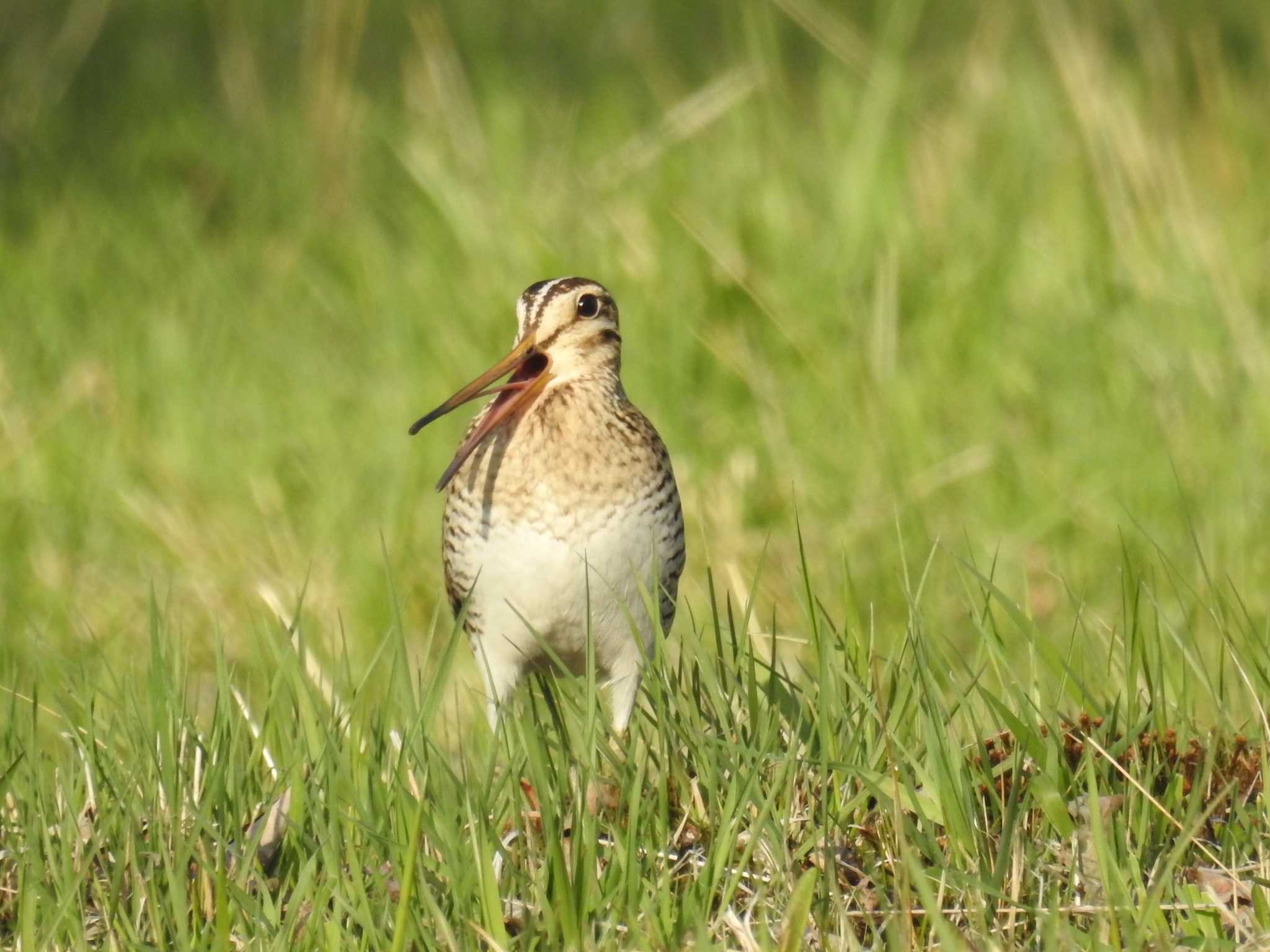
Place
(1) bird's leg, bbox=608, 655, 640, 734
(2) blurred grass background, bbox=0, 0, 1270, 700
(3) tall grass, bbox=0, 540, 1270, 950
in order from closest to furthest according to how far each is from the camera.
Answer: (3) tall grass, bbox=0, 540, 1270, 950, (1) bird's leg, bbox=608, 655, 640, 734, (2) blurred grass background, bbox=0, 0, 1270, 700

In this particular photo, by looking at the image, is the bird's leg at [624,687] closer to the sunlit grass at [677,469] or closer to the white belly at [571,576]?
the white belly at [571,576]

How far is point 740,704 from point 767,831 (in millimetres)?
336

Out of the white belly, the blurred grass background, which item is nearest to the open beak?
the white belly

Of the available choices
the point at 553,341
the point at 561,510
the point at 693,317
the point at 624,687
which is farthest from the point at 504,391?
the point at 693,317

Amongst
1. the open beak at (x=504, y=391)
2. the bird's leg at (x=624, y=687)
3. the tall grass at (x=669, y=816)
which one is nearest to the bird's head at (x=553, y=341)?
the open beak at (x=504, y=391)

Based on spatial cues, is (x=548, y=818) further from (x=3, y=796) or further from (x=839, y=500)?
(x=839, y=500)

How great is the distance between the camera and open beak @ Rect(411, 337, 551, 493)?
3.81 metres

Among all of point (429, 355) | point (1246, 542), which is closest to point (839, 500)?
point (1246, 542)

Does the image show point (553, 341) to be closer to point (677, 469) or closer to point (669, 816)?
point (669, 816)

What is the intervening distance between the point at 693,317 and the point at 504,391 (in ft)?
8.33

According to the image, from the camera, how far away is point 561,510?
158 inches

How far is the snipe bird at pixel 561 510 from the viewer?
400 cm

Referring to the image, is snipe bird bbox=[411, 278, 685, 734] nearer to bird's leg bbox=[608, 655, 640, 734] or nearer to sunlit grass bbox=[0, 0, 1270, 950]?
bird's leg bbox=[608, 655, 640, 734]

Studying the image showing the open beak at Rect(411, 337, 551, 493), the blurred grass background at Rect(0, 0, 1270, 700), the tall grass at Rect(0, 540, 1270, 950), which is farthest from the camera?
the blurred grass background at Rect(0, 0, 1270, 700)
